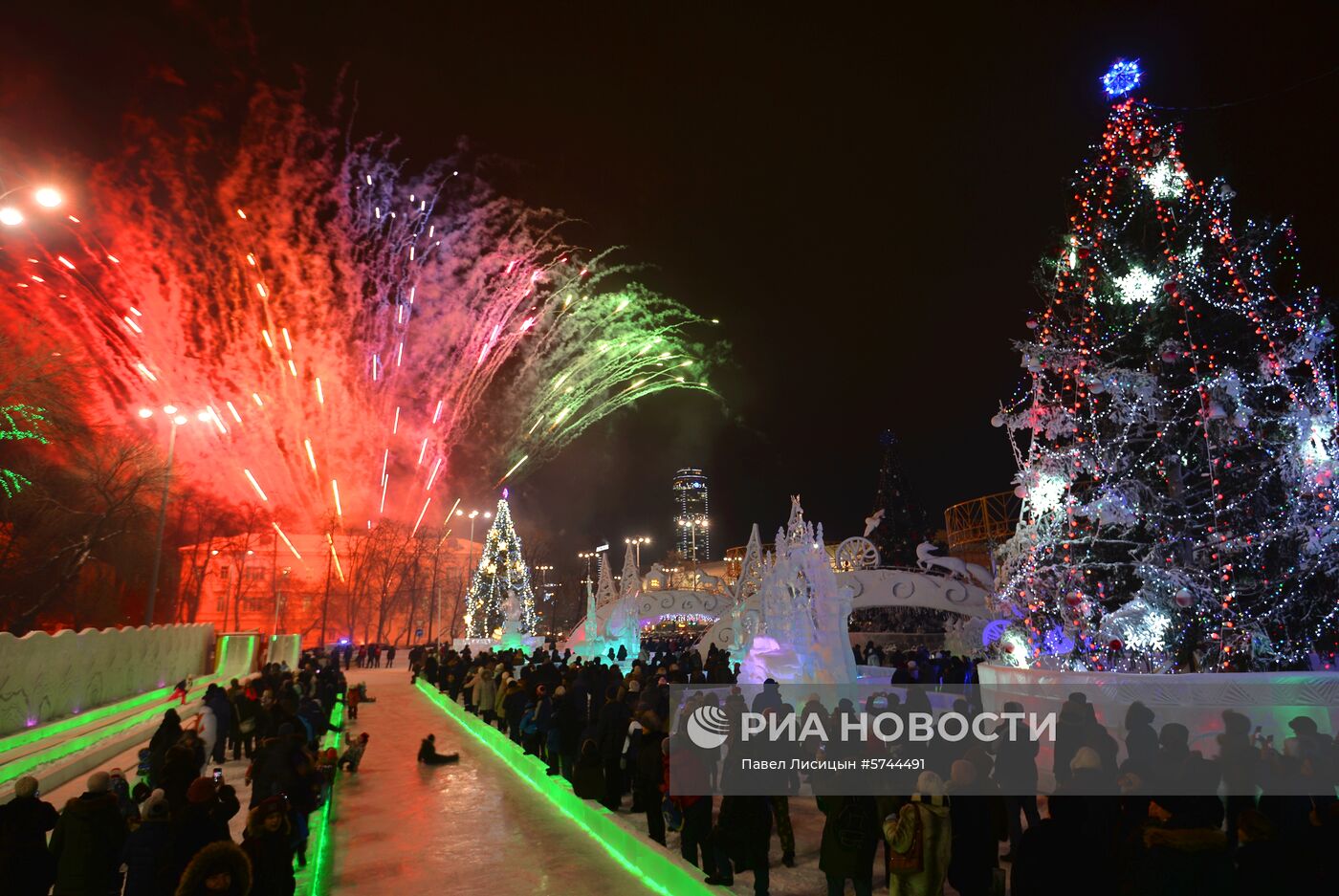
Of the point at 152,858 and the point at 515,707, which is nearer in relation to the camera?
the point at 152,858

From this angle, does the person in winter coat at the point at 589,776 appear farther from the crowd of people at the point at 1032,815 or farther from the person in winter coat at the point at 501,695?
the person in winter coat at the point at 501,695

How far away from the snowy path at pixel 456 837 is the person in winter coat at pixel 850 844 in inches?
86.6

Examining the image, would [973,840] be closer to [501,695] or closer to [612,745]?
[612,745]

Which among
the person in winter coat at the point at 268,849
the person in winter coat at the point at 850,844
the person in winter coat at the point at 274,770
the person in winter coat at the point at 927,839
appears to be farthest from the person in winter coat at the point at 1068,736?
the person in winter coat at the point at 274,770

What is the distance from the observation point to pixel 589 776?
9109 millimetres

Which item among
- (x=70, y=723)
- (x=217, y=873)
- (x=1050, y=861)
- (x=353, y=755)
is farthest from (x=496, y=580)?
(x=1050, y=861)

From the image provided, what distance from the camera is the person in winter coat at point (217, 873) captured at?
4.01 meters

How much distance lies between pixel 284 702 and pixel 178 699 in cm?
1179

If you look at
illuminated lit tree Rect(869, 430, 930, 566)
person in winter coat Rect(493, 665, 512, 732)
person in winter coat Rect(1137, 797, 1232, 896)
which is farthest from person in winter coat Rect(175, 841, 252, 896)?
illuminated lit tree Rect(869, 430, 930, 566)

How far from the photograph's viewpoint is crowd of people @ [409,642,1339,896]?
4086 mm

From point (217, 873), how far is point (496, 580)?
1578 inches

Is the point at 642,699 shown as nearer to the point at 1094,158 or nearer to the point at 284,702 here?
the point at 284,702

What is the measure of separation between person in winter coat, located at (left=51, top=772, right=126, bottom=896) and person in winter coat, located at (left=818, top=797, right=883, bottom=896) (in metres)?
5.24

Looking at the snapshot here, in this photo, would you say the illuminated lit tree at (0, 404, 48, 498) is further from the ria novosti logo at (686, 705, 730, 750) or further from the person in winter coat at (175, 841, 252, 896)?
the person in winter coat at (175, 841, 252, 896)
